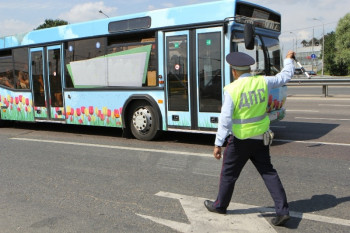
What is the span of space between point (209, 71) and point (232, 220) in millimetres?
4090

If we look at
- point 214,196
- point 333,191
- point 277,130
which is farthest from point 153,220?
point 277,130

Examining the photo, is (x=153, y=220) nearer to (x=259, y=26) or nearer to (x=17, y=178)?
(x=17, y=178)

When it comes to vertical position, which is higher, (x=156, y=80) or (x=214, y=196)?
(x=156, y=80)

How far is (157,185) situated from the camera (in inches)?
209

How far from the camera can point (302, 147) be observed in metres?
7.48

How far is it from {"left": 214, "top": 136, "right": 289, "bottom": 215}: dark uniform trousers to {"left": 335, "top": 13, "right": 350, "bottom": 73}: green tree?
58.8 m

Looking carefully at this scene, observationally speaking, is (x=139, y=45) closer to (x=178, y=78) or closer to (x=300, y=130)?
(x=178, y=78)

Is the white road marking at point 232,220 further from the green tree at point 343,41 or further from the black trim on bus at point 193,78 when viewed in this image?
the green tree at point 343,41

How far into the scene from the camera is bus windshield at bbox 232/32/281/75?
23.6 ft

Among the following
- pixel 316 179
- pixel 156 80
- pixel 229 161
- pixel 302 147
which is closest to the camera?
pixel 229 161

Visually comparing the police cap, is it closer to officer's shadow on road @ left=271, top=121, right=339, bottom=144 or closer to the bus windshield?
the bus windshield

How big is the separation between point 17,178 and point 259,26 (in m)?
5.73

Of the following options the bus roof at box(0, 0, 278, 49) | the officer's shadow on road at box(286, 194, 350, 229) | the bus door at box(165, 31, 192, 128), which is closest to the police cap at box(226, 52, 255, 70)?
the officer's shadow on road at box(286, 194, 350, 229)

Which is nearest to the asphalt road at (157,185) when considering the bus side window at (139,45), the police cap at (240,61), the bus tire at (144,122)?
the bus tire at (144,122)
